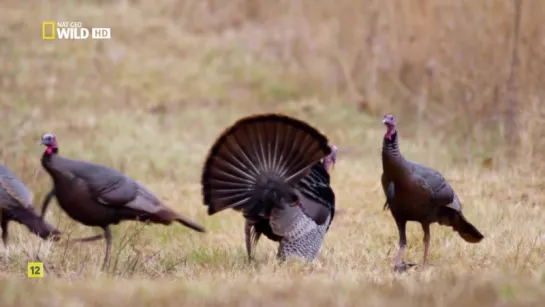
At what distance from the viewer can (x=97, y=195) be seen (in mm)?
6324

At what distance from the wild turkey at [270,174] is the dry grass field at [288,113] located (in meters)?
0.24

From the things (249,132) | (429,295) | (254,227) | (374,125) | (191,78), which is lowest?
(429,295)

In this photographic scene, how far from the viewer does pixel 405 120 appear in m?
12.4

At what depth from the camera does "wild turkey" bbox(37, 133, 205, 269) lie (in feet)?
20.6

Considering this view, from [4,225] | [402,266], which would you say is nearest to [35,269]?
[4,225]

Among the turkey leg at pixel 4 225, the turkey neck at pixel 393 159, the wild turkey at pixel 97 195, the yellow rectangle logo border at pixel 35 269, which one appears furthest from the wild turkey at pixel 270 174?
the turkey leg at pixel 4 225

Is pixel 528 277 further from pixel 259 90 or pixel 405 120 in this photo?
pixel 259 90

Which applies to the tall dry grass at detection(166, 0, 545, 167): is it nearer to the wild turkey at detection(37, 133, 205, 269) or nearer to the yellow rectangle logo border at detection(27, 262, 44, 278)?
the wild turkey at detection(37, 133, 205, 269)

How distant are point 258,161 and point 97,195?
→ 105 cm

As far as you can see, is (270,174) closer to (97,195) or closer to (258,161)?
(258,161)

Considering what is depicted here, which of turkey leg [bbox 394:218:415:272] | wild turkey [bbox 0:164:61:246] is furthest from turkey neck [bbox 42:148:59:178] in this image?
turkey leg [bbox 394:218:415:272]

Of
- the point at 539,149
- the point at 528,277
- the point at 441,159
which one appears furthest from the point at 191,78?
the point at 528,277

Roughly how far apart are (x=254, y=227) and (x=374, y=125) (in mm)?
5973

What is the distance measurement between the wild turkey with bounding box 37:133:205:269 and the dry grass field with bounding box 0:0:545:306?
197mm
